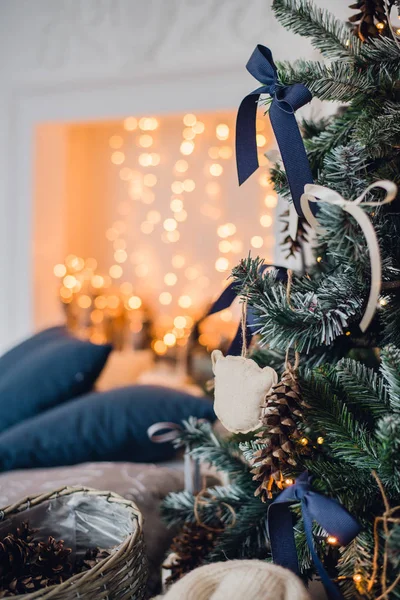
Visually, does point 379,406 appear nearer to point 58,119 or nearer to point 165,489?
point 165,489

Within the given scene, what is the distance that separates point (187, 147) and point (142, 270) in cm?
60

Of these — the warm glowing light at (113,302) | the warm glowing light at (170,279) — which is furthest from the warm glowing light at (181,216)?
the warm glowing light at (113,302)

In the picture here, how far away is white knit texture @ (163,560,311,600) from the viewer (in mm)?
549

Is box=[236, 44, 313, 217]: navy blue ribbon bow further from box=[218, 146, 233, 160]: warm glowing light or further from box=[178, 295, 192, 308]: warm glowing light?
box=[178, 295, 192, 308]: warm glowing light

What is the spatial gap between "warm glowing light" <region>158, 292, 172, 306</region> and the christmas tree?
187 cm

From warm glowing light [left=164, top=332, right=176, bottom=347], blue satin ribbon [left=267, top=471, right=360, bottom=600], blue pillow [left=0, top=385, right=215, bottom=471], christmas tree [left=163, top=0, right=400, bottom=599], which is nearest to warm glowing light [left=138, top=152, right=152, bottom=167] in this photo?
warm glowing light [left=164, top=332, right=176, bottom=347]

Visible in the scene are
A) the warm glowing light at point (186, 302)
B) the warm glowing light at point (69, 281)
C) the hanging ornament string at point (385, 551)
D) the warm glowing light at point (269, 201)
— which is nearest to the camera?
the hanging ornament string at point (385, 551)

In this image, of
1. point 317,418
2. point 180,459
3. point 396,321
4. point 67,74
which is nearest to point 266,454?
point 317,418

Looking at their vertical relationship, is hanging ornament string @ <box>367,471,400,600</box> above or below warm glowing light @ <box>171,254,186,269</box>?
below

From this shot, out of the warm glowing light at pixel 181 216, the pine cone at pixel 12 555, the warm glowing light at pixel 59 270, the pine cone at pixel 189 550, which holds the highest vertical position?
the warm glowing light at pixel 181 216

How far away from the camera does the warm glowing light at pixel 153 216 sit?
2.66 m

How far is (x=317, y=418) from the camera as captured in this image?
668 mm

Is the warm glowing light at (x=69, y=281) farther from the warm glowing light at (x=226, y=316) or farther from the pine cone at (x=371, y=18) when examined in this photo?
the pine cone at (x=371, y=18)

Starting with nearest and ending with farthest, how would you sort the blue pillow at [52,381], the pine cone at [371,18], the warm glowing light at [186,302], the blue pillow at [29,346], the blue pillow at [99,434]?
the pine cone at [371,18] < the blue pillow at [99,434] < the blue pillow at [52,381] < the blue pillow at [29,346] < the warm glowing light at [186,302]
